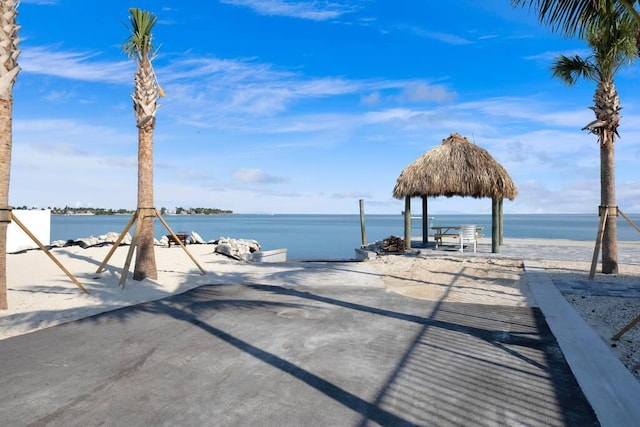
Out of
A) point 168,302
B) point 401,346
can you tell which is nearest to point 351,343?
point 401,346

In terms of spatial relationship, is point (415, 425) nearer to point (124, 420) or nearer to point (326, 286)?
point (124, 420)

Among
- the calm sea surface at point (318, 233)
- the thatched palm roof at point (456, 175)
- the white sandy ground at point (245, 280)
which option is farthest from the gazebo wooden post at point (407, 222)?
the calm sea surface at point (318, 233)

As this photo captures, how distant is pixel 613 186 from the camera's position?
34.1ft

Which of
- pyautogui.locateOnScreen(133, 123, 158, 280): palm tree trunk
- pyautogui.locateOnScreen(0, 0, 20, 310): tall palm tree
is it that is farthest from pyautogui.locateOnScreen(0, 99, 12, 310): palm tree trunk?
pyautogui.locateOnScreen(133, 123, 158, 280): palm tree trunk

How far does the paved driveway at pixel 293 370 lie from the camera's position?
3.35m

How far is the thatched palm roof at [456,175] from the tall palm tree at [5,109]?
13.1m

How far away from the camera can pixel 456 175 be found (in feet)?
53.8

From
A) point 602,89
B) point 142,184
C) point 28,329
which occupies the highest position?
point 602,89

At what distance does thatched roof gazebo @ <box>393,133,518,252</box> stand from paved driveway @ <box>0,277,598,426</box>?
10037 millimetres

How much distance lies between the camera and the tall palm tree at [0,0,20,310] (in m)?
7.09

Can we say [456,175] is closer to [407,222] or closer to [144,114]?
[407,222]

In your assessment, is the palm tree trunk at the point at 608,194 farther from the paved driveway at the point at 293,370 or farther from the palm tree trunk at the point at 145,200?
the palm tree trunk at the point at 145,200

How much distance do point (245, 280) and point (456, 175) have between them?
31.6 feet

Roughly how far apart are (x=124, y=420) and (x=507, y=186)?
52.3 ft
